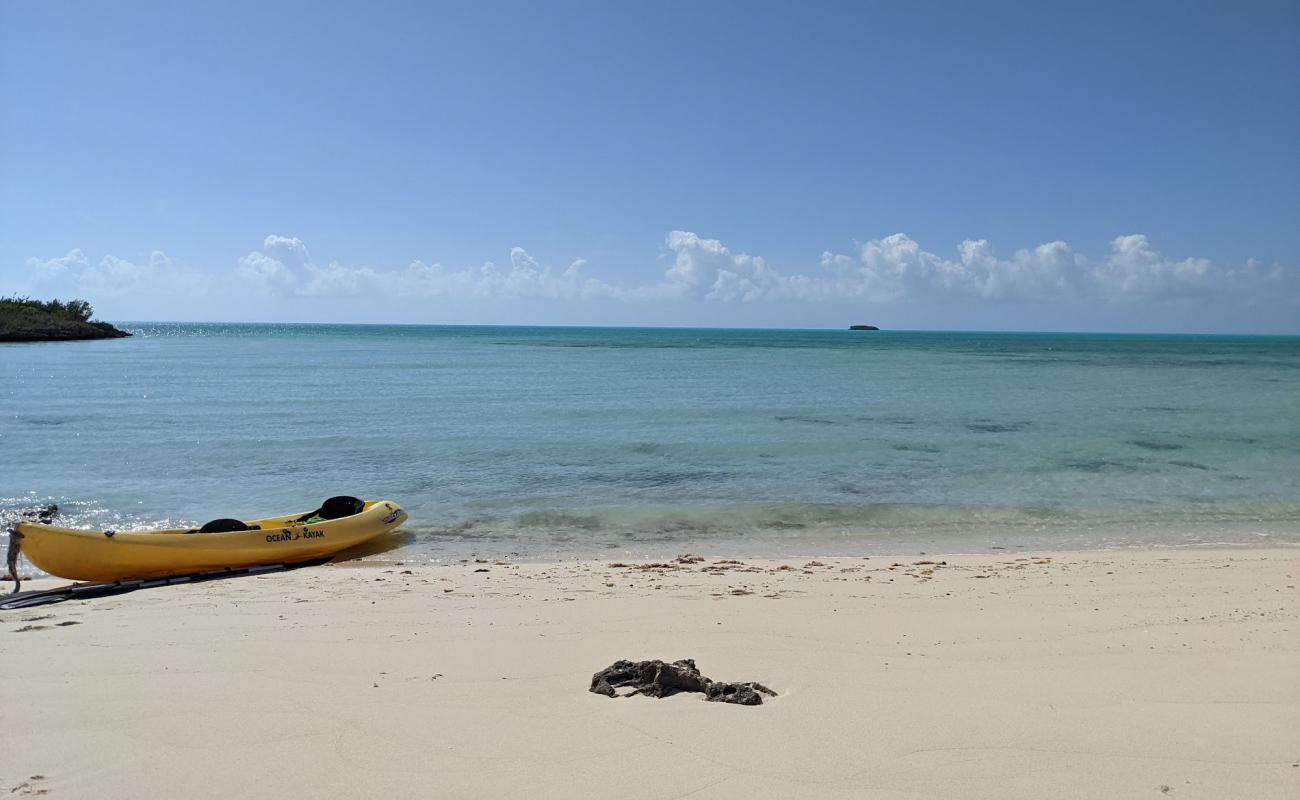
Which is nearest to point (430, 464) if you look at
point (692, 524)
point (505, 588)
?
point (692, 524)

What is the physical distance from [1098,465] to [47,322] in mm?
83146

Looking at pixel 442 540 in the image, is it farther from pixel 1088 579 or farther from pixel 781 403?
pixel 781 403

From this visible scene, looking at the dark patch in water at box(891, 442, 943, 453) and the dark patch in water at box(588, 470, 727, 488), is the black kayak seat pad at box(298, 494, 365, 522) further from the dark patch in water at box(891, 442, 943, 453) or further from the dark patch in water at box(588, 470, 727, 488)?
the dark patch in water at box(891, 442, 943, 453)

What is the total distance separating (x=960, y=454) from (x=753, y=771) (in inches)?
634

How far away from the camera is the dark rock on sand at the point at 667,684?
4.66 metres

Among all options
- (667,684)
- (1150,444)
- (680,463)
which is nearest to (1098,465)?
(1150,444)

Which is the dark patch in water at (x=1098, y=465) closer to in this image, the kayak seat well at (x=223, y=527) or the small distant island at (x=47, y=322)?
the kayak seat well at (x=223, y=527)

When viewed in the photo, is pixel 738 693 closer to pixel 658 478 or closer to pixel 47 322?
pixel 658 478

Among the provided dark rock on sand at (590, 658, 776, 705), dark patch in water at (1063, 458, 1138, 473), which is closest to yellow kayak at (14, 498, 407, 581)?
dark rock on sand at (590, 658, 776, 705)

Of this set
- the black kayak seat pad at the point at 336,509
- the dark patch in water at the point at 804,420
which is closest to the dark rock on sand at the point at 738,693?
the black kayak seat pad at the point at 336,509

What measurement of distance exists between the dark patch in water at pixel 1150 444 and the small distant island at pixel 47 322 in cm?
7962

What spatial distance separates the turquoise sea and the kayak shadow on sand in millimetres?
509

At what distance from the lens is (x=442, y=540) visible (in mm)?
11570

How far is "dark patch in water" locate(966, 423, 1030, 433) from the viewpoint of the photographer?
22.3 m
